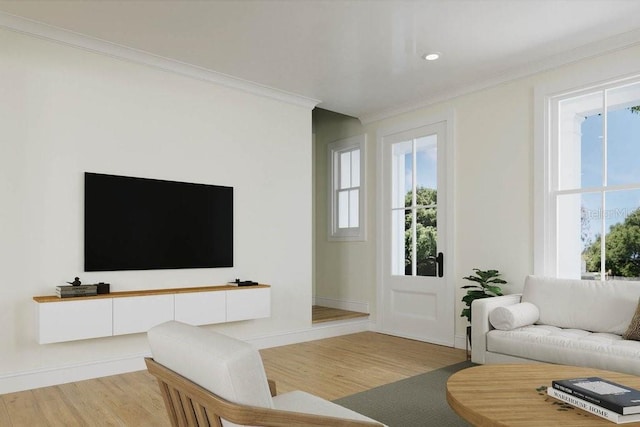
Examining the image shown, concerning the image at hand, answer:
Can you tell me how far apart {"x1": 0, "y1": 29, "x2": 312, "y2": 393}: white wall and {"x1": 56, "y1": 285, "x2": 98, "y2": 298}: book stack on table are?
0.20 metres

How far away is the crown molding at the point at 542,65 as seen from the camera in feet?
11.9

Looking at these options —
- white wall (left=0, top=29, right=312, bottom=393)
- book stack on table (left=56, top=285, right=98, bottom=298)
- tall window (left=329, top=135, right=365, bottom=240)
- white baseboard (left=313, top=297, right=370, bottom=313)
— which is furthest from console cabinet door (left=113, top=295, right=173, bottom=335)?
tall window (left=329, top=135, right=365, bottom=240)

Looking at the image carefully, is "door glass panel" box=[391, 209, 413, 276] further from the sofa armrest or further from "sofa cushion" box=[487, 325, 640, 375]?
"sofa cushion" box=[487, 325, 640, 375]

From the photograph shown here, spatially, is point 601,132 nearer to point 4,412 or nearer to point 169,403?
point 169,403

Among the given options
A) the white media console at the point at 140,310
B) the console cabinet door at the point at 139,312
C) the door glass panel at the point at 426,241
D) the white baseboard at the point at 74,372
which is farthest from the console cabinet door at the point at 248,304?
the door glass panel at the point at 426,241

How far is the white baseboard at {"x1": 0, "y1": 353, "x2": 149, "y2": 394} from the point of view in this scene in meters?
3.33

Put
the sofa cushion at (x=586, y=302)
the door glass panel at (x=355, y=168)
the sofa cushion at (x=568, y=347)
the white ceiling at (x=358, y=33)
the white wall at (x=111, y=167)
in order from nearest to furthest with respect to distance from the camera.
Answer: the sofa cushion at (x=568, y=347)
the white ceiling at (x=358, y=33)
the sofa cushion at (x=586, y=302)
the white wall at (x=111, y=167)
the door glass panel at (x=355, y=168)

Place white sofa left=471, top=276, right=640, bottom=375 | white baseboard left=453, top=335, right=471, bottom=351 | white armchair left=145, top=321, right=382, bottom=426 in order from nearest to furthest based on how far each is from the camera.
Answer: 1. white armchair left=145, top=321, right=382, bottom=426
2. white sofa left=471, top=276, right=640, bottom=375
3. white baseboard left=453, top=335, right=471, bottom=351

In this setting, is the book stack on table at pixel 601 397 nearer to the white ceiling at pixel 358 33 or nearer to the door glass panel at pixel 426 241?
the white ceiling at pixel 358 33

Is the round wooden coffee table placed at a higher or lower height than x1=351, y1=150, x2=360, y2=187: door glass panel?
lower

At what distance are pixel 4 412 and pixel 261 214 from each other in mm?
→ 2677

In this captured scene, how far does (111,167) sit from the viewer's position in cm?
384

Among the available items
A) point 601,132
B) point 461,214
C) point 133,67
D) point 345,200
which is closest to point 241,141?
point 133,67

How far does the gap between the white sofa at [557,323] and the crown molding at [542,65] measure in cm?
186
